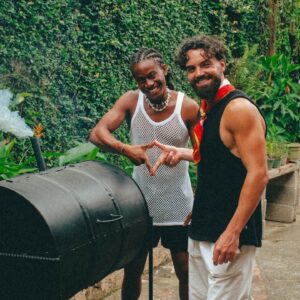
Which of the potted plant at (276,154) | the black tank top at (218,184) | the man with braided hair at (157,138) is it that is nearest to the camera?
the black tank top at (218,184)

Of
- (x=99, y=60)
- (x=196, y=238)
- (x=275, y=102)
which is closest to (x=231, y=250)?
(x=196, y=238)

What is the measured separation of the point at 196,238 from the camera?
346 cm

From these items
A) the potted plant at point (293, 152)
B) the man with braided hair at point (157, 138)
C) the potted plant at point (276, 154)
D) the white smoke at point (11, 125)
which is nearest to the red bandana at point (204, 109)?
the man with braided hair at point (157, 138)

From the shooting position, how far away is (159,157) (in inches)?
159

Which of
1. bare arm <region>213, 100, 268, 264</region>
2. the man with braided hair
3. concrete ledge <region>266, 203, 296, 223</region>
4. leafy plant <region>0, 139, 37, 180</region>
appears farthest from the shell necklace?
concrete ledge <region>266, 203, 296, 223</region>

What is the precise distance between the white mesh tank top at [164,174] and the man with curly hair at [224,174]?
78 cm

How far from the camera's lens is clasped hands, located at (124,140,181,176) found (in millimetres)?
3992

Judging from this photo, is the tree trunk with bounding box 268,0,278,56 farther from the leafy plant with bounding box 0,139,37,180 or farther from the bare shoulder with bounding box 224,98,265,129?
the bare shoulder with bounding box 224,98,265,129

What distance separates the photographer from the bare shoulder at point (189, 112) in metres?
4.27

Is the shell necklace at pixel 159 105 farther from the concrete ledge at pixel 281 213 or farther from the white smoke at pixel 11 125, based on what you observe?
the concrete ledge at pixel 281 213

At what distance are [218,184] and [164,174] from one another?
104cm

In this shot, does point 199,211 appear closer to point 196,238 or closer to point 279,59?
point 196,238

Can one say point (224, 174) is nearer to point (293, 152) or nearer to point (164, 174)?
point (164, 174)

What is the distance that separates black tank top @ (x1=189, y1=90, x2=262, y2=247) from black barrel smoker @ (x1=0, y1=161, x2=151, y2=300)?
1.79 feet
